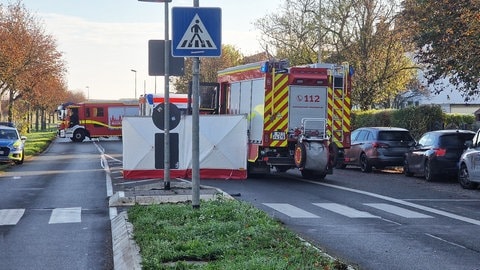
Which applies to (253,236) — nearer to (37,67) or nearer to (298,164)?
(298,164)

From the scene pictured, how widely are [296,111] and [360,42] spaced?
75.6ft

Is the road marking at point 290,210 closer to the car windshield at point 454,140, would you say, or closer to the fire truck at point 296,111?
the fire truck at point 296,111

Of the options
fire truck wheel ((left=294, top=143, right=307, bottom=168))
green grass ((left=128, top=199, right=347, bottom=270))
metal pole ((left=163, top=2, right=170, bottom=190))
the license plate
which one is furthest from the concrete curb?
the license plate

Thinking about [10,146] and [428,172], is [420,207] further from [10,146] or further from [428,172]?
[10,146]

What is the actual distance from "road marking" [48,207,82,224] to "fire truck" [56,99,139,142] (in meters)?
46.5

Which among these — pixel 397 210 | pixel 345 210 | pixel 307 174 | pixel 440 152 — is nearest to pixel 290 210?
pixel 345 210

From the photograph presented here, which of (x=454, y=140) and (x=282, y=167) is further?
(x=282, y=167)

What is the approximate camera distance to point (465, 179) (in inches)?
778

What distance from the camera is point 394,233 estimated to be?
1152cm

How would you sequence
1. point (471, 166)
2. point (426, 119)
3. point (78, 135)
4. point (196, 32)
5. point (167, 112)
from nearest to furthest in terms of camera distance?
point (196, 32)
point (167, 112)
point (471, 166)
point (426, 119)
point (78, 135)

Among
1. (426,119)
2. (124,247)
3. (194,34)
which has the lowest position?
(124,247)

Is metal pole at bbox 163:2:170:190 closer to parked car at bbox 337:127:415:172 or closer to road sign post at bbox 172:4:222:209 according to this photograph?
road sign post at bbox 172:4:222:209

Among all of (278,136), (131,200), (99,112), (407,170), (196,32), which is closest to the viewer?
(196,32)

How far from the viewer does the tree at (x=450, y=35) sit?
2000cm
